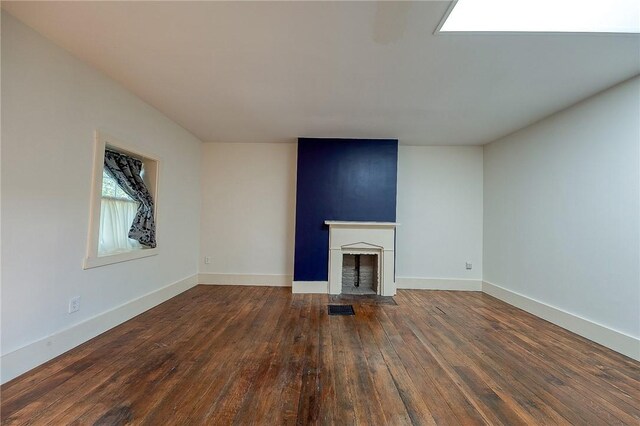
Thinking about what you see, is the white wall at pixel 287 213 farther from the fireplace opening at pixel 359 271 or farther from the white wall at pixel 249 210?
the fireplace opening at pixel 359 271

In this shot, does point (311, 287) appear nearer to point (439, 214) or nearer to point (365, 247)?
point (365, 247)

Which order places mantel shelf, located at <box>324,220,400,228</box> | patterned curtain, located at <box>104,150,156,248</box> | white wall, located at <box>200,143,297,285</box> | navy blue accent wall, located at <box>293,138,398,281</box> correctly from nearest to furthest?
patterned curtain, located at <box>104,150,156,248</box>, mantel shelf, located at <box>324,220,400,228</box>, navy blue accent wall, located at <box>293,138,398,281</box>, white wall, located at <box>200,143,297,285</box>

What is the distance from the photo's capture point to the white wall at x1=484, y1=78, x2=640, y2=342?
243 cm

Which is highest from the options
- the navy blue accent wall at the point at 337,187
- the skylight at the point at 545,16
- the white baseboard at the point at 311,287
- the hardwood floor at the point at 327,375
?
the skylight at the point at 545,16

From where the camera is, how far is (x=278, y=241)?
15.2 ft

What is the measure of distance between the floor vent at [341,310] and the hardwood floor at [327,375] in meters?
0.21

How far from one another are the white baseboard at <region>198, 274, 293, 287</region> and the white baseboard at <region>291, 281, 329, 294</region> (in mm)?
414

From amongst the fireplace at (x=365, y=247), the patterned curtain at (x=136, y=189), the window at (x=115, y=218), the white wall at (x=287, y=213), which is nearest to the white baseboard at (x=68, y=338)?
the window at (x=115, y=218)

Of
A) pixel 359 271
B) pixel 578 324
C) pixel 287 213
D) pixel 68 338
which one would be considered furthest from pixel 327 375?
pixel 287 213

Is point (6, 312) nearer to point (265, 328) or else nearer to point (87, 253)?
point (87, 253)

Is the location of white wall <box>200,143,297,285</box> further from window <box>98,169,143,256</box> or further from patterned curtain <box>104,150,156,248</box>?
window <box>98,169,143,256</box>

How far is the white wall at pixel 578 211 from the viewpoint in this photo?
2.43 metres

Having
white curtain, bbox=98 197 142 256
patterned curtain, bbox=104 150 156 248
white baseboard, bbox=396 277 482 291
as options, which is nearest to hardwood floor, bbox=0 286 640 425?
white curtain, bbox=98 197 142 256

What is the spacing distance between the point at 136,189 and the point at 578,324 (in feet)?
17.1
